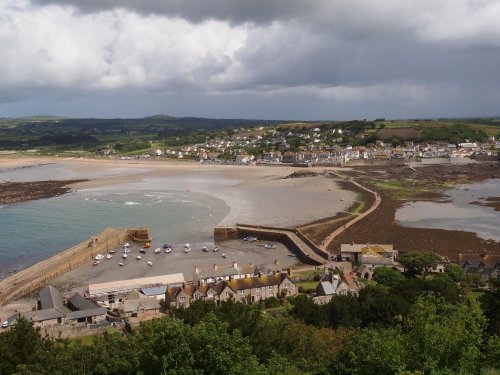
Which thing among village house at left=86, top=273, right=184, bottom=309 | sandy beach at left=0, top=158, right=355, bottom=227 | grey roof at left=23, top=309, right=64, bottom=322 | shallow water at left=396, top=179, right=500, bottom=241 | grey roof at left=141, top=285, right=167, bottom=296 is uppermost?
grey roof at left=23, top=309, right=64, bottom=322

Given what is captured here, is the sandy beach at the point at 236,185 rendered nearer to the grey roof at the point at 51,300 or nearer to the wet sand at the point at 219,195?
the wet sand at the point at 219,195

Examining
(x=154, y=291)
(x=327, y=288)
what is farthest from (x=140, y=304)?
(x=327, y=288)

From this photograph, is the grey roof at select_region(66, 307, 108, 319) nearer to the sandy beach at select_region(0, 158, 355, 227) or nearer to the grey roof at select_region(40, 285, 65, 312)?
the grey roof at select_region(40, 285, 65, 312)

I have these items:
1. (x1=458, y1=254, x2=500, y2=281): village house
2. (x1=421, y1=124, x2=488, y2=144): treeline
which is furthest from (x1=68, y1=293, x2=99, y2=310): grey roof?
(x1=421, y1=124, x2=488, y2=144): treeline

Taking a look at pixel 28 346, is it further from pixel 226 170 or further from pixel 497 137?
pixel 497 137

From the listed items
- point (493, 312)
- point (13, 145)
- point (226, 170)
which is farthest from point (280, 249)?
point (13, 145)

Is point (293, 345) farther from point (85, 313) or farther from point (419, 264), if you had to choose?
point (419, 264)
